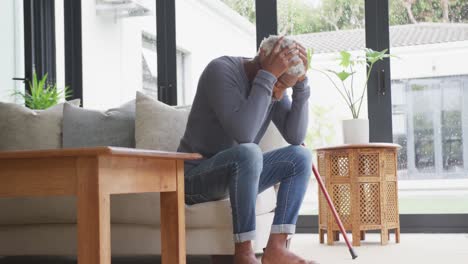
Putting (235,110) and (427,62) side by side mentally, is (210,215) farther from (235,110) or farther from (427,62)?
(427,62)

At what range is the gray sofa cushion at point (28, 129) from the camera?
353cm

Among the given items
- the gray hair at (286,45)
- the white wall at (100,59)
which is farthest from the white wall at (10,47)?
the gray hair at (286,45)

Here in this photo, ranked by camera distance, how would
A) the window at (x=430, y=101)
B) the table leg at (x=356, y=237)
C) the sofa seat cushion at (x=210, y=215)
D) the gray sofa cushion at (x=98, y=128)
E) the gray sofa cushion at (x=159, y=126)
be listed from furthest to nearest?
1. the window at (x=430, y=101)
2. the table leg at (x=356, y=237)
3. the gray sofa cushion at (x=98, y=128)
4. the gray sofa cushion at (x=159, y=126)
5. the sofa seat cushion at (x=210, y=215)

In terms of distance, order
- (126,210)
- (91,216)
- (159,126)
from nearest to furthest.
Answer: (91,216)
(126,210)
(159,126)

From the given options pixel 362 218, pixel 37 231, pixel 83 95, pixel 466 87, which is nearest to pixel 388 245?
pixel 362 218

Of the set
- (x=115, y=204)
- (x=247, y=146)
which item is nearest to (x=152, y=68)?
(x=115, y=204)

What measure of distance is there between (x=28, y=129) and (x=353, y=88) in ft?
7.49

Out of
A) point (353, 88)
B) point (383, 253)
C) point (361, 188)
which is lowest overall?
point (383, 253)

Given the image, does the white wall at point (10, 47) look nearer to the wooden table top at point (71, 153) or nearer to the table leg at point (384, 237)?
the table leg at point (384, 237)

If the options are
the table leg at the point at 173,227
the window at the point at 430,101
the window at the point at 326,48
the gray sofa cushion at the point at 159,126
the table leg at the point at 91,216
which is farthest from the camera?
the window at the point at 326,48

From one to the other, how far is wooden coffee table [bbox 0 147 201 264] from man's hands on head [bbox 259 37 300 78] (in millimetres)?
606

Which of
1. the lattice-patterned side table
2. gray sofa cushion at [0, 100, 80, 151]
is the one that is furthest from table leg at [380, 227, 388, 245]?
gray sofa cushion at [0, 100, 80, 151]

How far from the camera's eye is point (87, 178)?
1750 millimetres

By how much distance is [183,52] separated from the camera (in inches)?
205
